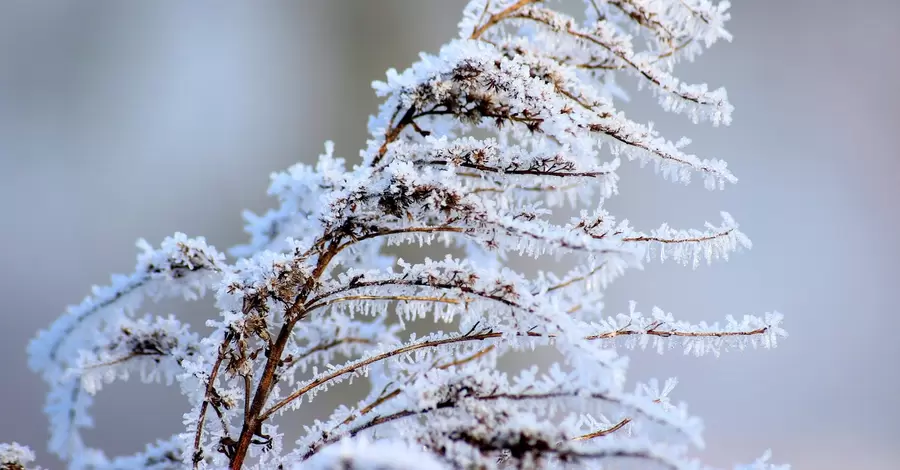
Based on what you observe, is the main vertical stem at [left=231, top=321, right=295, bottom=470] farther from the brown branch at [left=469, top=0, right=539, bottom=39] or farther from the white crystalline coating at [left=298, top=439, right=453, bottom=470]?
the brown branch at [left=469, top=0, right=539, bottom=39]

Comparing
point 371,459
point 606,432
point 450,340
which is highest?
point 450,340

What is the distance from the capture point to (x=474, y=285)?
2.46 ft

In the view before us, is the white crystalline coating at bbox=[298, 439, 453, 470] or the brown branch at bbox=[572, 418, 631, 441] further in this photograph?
the brown branch at bbox=[572, 418, 631, 441]

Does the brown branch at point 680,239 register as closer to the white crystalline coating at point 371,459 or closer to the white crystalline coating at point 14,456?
the white crystalline coating at point 371,459

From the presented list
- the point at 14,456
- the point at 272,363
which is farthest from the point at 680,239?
the point at 14,456

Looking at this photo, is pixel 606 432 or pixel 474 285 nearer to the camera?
pixel 474 285

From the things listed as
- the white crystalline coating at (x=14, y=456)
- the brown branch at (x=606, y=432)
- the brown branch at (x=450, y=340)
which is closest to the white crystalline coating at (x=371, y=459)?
the brown branch at (x=450, y=340)

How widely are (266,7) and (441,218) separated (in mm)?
4488

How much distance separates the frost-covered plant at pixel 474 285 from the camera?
2.20 ft

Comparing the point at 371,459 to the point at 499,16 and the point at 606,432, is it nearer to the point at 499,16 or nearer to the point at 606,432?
the point at 606,432

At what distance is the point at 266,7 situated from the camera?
4.61m

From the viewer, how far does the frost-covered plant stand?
67 centimetres

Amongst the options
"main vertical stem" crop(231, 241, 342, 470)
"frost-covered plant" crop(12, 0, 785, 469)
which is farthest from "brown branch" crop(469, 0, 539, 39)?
"main vertical stem" crop(231, 241, 342, 470)

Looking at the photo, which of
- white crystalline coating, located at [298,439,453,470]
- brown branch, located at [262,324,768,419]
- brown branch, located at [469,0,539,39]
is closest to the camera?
white crystalline coating, located at [298,439,453,470]
